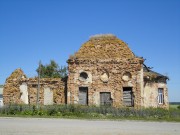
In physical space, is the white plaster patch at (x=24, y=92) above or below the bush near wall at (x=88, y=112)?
above

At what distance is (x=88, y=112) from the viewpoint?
25578mm

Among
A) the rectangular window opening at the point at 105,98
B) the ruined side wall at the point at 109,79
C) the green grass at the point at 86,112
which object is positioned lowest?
the green grass at the point at 86,112

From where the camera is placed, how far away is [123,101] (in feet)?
101

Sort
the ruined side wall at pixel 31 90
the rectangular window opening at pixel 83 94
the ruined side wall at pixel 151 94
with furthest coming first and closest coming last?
the ruined side wall at pixel 31 90, the ruined side wall at pixel 151 94, the rectangular window opening at pixel 83 94

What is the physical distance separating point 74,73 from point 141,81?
749 cm

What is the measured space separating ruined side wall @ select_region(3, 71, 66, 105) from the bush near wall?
599 cm

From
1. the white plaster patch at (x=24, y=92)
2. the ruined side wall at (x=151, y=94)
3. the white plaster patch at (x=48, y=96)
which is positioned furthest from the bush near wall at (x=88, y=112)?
the white plaster patch at (x=24, y=92)

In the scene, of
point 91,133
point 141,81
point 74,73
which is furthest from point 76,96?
point 91,133

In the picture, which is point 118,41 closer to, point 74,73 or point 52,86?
point 74,73

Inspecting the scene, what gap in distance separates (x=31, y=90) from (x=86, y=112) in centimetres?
1017

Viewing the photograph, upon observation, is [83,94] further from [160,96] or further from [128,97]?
[160,96]

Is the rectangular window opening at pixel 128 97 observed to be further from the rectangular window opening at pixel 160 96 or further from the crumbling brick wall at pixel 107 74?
the rectangular window opening at pixel 160 96

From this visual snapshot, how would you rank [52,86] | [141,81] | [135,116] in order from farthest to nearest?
[52,86]
[141,81]
[135,116]

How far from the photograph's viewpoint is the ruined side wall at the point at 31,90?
32.2 metres
